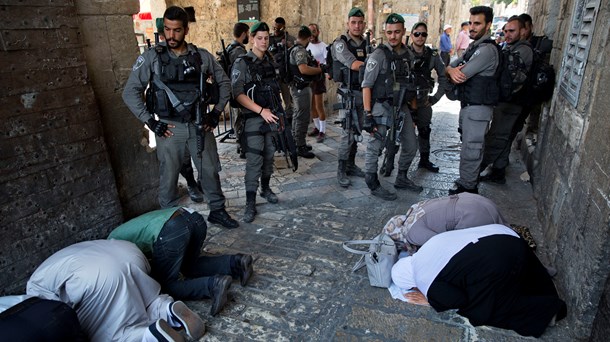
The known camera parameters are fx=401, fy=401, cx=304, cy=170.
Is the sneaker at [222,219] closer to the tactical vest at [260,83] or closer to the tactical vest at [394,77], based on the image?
the tactical vest at [260,83]

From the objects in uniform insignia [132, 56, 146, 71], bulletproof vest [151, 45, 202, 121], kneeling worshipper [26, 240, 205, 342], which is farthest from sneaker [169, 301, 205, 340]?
uniform insignia [132, 56, 146, 71]

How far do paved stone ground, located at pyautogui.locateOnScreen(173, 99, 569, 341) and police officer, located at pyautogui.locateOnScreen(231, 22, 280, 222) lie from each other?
1.64 ft

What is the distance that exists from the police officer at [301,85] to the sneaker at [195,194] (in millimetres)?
1932

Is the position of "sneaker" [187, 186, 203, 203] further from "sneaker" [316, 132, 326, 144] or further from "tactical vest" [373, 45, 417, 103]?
"sneaker" [316, 132, 326, 144]

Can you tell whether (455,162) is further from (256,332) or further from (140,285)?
(140,285)

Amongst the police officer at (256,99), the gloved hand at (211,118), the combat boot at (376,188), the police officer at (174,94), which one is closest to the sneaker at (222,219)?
the police officer at (256,99)

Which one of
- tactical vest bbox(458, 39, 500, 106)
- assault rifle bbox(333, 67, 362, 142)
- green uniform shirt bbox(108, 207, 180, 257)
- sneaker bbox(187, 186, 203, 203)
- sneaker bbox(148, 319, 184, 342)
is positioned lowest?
sneaker bbox(187, 186, 203, 203)

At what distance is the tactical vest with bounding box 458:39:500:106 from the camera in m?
4.34

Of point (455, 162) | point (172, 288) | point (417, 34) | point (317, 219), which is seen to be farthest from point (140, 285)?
point (455, 162)

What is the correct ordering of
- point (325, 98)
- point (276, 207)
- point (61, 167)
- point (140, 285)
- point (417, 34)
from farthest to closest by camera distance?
point (325, 98)
point (417, 34)
point (276, 207)
point (61, 167)
point (140, 285)

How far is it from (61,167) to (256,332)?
2006mm

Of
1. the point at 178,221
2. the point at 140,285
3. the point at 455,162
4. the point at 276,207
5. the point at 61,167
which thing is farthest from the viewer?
the point at 455,162

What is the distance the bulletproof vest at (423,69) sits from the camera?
16.3 ft

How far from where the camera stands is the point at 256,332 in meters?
2.64
